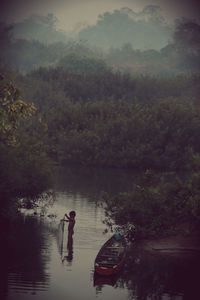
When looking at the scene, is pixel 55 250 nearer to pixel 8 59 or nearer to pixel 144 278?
pixel 144 278

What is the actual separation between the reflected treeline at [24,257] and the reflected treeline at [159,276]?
2.97m

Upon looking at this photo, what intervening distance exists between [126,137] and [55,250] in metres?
51.7

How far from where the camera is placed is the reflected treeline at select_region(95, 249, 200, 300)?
29016mm

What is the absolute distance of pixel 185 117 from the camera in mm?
86125

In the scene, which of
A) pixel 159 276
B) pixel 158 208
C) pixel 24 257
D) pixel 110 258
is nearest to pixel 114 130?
pixel 158 208

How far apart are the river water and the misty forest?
6.87ft

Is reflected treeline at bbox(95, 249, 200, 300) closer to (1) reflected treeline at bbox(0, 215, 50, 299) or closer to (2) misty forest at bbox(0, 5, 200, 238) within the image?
(2) misty forest at bbox(0, 5, 200, 238)

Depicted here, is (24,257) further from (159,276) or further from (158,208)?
(158,208)

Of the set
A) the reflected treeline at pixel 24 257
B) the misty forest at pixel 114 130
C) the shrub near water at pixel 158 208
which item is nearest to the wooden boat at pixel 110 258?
the reflected treeline at pixel 24 257

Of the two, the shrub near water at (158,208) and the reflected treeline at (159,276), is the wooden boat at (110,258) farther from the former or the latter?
the shrub near water at (158,208)

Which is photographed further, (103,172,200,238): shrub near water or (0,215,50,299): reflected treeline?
(103,172,200,238): shrub near water

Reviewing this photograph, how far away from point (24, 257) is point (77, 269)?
3.26m

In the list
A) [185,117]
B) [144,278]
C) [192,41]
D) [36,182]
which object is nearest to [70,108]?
[185,117]

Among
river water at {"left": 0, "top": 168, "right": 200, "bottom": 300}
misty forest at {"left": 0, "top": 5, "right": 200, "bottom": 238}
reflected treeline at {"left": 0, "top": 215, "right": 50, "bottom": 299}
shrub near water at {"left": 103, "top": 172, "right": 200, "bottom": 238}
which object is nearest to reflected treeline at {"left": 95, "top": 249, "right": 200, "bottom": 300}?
river water at {"left": 0, "top": 168, "right": 200, "bottom": 300}
